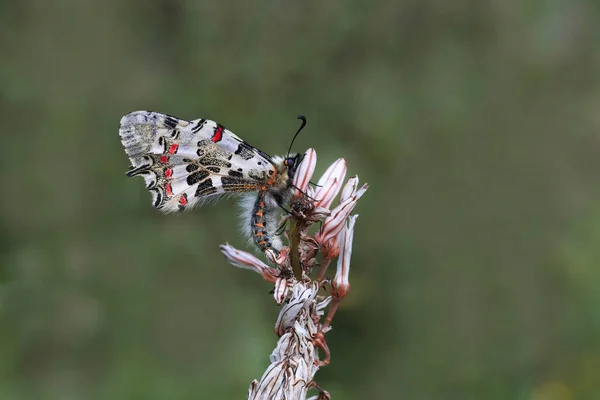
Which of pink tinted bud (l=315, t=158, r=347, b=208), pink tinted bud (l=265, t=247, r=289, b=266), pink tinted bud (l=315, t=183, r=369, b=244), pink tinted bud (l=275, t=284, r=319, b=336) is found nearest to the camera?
pink tinted bud (l=275, t=284, r=319, b=336)

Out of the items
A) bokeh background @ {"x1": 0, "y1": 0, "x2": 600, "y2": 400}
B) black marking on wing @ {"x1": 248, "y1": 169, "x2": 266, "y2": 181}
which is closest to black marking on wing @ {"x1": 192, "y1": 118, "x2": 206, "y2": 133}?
black marking on wing @ {"x1": 248, "y1": 169, "x2": 266, "y2": 181}

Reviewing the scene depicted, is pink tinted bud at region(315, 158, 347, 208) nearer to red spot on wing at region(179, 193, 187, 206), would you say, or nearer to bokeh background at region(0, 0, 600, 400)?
red spot on wing at region(179, 193, 187, 206)

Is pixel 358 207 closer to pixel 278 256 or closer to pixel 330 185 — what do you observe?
pixel 330 185

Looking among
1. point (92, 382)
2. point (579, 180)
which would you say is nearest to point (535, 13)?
point (579, 180)

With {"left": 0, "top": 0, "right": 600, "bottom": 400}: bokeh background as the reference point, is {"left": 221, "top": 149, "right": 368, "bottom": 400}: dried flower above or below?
below

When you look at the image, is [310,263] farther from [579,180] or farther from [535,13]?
[535,13]

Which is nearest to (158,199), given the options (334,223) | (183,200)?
(183,200)
